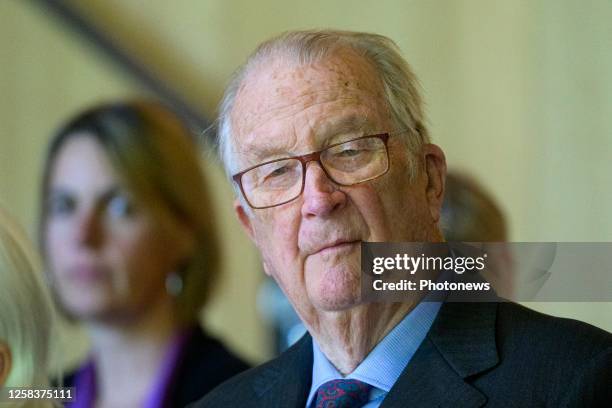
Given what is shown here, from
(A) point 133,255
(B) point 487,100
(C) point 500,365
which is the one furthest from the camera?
(B) point 487,100

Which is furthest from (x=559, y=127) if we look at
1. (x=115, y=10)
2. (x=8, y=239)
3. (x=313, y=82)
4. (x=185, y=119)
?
(x=115, y=10)

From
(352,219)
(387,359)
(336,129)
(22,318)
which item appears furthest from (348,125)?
(22,318)

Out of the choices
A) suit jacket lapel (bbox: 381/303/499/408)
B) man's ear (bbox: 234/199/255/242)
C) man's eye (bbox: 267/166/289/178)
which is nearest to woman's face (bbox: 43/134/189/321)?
man's ear (bbox: 234/199/255/242)

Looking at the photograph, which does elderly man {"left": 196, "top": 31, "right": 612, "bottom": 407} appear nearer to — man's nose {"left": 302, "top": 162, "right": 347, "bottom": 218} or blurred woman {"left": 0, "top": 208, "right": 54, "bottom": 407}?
man's nose {"left": 302, "top": 162, "right": 347, "bottom": 218}

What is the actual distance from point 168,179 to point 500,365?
0.79m

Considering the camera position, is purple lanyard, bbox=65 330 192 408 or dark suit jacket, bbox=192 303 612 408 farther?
purple lanyard, bbox=65 330 192 408

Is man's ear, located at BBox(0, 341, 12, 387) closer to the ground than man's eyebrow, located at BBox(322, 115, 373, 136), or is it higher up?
closer to the ground

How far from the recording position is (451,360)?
118cm

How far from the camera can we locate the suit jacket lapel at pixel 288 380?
1273mm

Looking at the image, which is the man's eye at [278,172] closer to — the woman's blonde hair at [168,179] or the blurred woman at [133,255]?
the blurred woman at [133,255]

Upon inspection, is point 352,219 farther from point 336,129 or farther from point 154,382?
point 154,382

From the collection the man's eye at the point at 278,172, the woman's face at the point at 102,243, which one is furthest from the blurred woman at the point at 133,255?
the man's eye at the point at 278,172

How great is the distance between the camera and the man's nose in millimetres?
1178

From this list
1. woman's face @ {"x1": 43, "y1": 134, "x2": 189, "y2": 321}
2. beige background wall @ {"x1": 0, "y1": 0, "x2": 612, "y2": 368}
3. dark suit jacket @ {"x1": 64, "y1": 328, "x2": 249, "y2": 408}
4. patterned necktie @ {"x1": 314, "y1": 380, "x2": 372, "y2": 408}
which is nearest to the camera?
patterned necktie @ {"x1": 314, "y1": 380, "x2": 372, "y2": 408}
